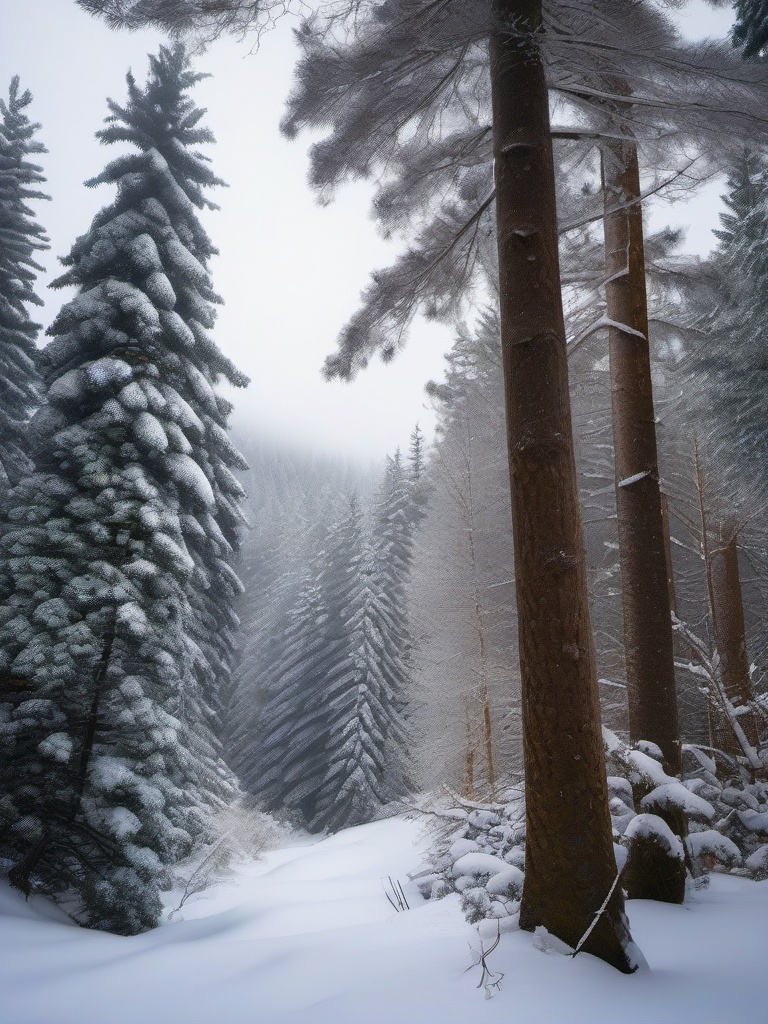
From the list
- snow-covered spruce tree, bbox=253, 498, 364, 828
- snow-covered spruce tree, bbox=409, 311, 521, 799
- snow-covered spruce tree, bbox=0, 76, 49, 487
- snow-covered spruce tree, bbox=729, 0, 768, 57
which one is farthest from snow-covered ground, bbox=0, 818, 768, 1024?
snow-covered spruce tree, bbox=253, 498, 364, 828

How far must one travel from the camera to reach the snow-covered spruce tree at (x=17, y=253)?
14094 millimetres

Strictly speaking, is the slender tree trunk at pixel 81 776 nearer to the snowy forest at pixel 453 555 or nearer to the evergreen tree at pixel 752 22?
the snowy forest at pixel 453 555

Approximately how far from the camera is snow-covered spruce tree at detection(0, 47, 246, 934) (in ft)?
23.1

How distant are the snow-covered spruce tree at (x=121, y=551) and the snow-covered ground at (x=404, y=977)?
186 cm

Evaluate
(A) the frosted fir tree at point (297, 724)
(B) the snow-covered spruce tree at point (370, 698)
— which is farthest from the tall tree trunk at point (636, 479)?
(A) the frosted fir tree at point (297, 724)

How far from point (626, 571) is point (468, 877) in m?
3.09

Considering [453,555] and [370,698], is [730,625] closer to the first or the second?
[453,555]

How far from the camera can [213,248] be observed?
1105 cm

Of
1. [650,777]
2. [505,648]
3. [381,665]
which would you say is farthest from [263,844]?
[650,777]

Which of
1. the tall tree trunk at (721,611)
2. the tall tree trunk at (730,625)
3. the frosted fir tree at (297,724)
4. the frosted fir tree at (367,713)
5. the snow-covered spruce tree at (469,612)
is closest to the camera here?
the tall tree trunk at (730,625)

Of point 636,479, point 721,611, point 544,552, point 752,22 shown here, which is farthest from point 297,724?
point 752,22

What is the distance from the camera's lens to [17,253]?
14398 millimetres

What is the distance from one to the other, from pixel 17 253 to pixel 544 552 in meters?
17.1

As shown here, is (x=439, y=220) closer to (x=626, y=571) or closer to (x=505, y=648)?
(x=626, y=571)
